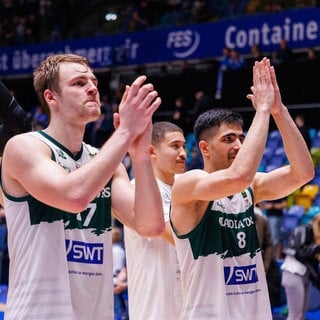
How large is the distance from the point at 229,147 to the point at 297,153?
0.39 meters

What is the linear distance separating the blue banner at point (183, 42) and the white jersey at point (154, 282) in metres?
11.3

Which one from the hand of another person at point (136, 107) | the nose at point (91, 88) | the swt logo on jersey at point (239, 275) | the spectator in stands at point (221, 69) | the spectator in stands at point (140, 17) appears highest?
the spectator in stands at point (140, 17)

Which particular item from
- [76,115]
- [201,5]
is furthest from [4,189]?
[201,5]

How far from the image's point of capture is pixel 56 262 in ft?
11.0

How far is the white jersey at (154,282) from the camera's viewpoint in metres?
5.22

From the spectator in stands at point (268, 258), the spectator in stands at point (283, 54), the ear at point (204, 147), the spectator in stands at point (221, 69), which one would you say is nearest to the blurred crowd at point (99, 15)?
the spectator in stands at point (221, 69)

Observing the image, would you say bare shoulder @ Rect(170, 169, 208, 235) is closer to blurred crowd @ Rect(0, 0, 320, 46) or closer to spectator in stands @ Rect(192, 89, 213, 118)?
spectator in stands @ Rect(192, 89, 213, 118)

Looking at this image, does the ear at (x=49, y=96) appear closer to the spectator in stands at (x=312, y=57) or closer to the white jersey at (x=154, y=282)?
the white jersey at (x=154, y=282)

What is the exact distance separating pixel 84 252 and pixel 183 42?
14.9 m

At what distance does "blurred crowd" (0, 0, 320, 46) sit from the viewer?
59.7ft

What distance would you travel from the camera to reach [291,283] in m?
9.24

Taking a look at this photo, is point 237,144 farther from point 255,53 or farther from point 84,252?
point 255,53

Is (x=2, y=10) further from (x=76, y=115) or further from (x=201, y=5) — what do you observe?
(x=76, y=115)

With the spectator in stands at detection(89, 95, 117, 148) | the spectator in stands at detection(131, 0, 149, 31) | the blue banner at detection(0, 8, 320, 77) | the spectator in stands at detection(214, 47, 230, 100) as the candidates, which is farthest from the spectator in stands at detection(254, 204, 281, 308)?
the spectator in stands at detection(131, 0, 149, 31)
